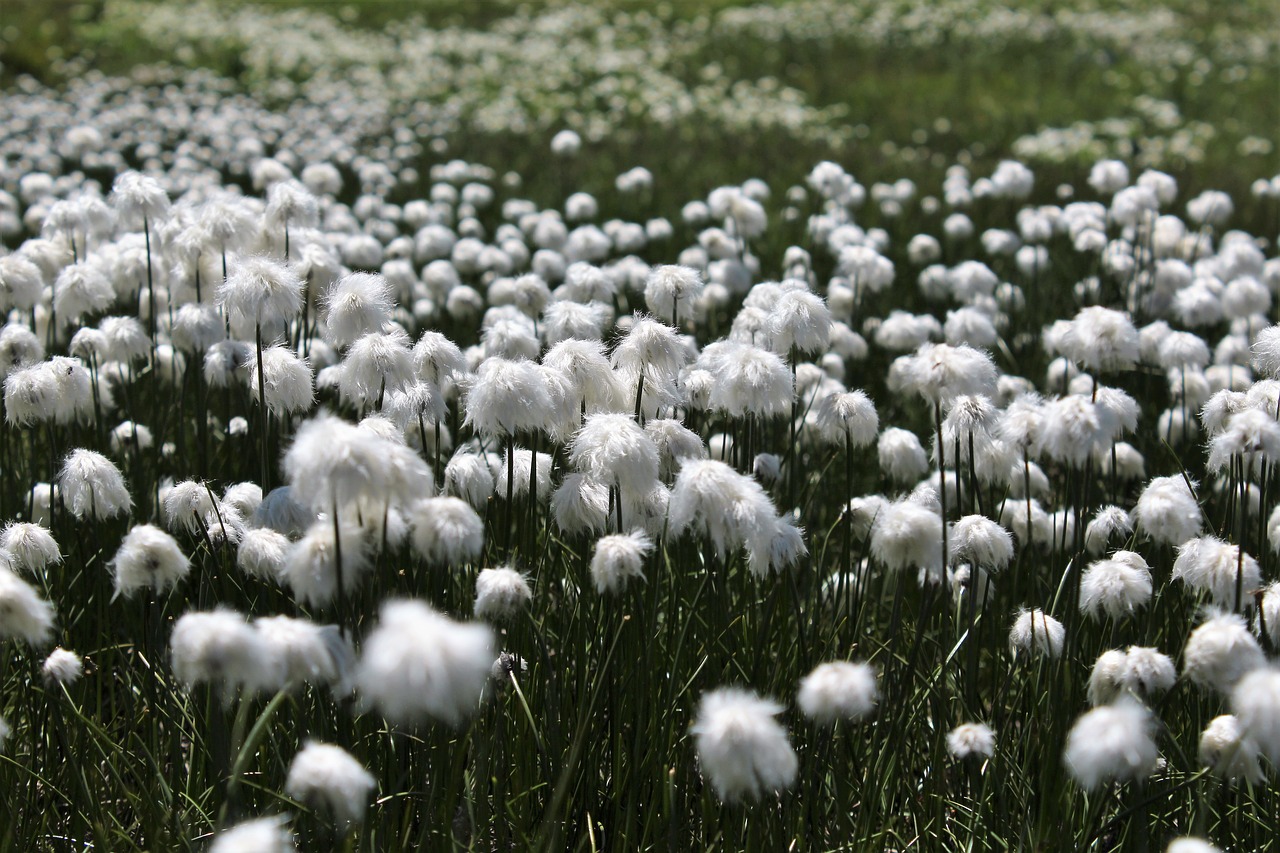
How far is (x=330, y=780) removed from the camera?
219 centimetres

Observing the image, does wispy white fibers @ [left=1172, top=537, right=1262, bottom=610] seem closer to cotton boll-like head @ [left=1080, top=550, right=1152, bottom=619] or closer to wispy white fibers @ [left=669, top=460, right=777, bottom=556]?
cotton boll-like head @ [left=1080, top=550, right=1152, bottom=619]

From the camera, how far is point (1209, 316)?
6.40 meters

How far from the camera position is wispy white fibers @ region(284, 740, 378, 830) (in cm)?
218

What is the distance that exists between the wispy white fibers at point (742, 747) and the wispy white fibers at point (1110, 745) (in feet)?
1.89

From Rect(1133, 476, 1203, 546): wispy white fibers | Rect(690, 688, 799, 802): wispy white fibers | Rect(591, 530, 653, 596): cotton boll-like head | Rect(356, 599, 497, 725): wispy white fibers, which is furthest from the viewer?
Rect(1133, 476, 1203, 546): wispy white fibers

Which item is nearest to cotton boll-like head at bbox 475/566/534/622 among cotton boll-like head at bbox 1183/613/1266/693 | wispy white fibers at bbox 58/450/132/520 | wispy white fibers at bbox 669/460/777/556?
wispy white fibers at bbox 669/460/777/556

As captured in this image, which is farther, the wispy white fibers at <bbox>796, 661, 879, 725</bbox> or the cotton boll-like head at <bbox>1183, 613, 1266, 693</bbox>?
the cotton boll-like head at <bbox>1183, 613, 1266, 693</bbox>

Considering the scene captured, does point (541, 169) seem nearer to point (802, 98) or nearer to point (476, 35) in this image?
point (802, 98)

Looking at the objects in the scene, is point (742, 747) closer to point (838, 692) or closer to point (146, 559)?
point (838, 692)

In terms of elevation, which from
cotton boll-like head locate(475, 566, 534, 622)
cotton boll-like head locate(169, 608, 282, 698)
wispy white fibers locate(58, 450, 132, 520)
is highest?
cotton boll-like head locate(169, 608, 282, 698)

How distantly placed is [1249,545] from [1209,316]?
2.34 meters

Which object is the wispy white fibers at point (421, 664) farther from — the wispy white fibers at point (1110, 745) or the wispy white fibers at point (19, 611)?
the wispy white fibers at point (1110, 745)

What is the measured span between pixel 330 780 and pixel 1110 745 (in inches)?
59.5

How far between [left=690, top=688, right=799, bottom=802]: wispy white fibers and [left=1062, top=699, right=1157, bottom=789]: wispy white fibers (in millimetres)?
577
